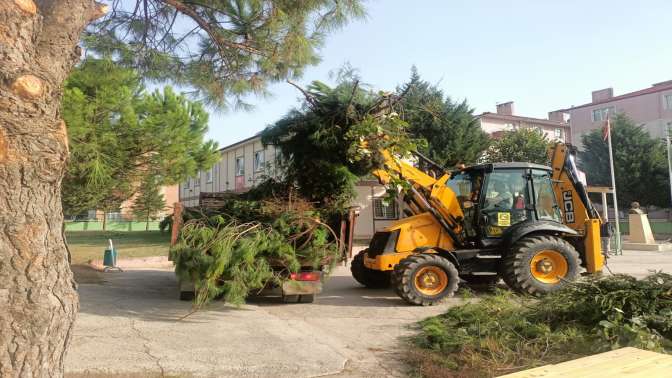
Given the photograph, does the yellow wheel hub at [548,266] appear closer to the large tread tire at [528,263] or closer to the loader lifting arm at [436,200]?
the large tread tire at [528,263]

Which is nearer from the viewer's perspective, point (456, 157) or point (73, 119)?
point (73, 119)

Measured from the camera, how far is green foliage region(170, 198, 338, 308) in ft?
23.6

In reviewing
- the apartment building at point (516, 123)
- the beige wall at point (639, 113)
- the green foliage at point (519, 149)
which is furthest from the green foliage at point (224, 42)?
the beige wall at point (639, 113)

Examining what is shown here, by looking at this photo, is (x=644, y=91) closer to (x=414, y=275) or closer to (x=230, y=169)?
(x=230, y=169)

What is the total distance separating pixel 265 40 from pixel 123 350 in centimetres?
424

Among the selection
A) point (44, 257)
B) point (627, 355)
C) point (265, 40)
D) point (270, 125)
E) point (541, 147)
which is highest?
point (541, 147)

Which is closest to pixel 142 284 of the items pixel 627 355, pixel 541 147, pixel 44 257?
pixel 44 257

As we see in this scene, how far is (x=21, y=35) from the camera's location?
2.77m

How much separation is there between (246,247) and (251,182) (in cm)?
781

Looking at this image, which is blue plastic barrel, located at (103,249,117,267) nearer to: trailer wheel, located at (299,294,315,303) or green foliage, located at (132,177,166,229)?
trailer wheel, located at (299,294,315,303)

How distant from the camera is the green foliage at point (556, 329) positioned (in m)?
5.10

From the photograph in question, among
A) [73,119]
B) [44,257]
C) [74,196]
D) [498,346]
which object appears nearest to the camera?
[44,257]

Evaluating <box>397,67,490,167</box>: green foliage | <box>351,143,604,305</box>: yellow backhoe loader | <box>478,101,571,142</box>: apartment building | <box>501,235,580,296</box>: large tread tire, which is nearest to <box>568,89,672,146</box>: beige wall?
<box>478,101,571,142</box>: apartment building

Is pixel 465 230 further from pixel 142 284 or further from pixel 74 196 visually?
pixel 74 196
